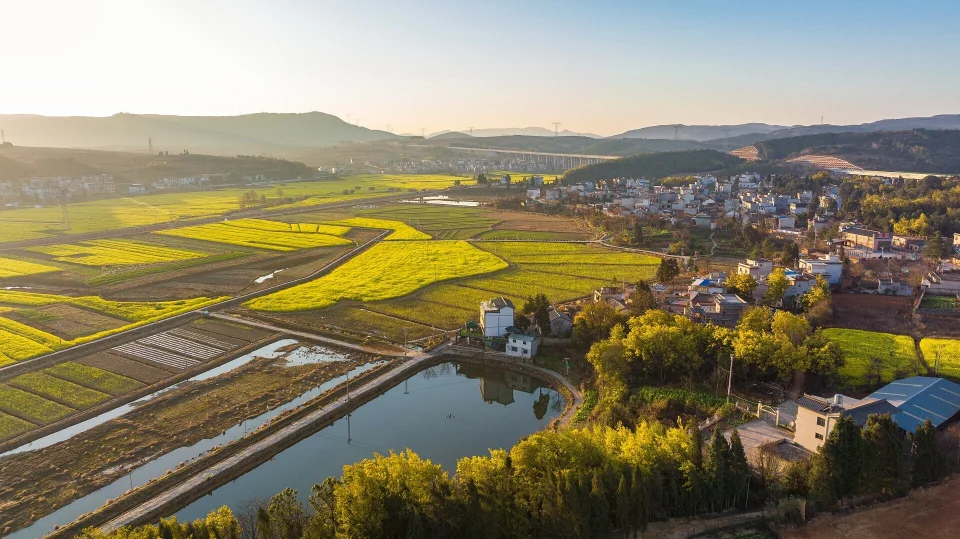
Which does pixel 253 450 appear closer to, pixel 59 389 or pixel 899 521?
pixel 59 389

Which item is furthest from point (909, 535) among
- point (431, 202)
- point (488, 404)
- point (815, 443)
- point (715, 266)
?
point (431, 202)

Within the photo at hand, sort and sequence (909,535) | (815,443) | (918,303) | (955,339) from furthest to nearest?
(918,303) < (955,339) < (815,443) < (909,535)

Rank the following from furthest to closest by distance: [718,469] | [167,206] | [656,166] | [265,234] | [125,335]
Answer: [656,166] → [167,206] → [265,234] → [125,335] → [718,469]

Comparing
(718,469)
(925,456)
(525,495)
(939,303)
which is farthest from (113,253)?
(939,303)

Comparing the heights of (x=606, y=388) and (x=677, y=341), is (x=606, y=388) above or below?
below

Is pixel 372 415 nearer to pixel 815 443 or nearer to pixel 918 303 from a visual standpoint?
pixel 815 443
